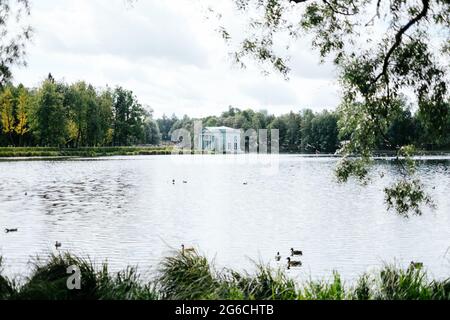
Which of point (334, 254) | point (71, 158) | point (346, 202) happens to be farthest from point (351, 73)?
point (71, 158)

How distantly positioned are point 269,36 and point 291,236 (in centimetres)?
899

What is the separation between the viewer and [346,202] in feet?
94.8

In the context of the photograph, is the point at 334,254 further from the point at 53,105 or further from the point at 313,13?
the point at 53,105

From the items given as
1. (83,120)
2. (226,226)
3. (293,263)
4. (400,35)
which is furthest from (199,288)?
(83,120)

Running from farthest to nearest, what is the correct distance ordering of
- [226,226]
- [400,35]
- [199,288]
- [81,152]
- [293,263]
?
[81,152] → [226,226] → [293,263] → [400,35] → [199,288]

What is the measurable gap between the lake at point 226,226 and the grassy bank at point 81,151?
36616mm

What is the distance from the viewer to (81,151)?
8144cm

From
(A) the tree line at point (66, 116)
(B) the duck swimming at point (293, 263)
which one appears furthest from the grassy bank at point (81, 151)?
(B) the duck swimming at point (293, 263)

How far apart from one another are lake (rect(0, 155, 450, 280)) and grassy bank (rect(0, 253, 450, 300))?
209 centimetres

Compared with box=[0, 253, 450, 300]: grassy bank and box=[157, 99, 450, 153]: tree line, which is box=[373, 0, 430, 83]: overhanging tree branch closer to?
box=[157, 99, 450, 153]: tree line

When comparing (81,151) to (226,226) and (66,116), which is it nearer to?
(66,116)

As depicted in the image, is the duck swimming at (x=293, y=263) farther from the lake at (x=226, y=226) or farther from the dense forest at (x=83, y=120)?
the dense forest at (x=83, y=120)

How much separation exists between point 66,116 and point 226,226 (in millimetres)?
57839

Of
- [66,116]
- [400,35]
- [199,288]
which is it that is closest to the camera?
[199,288]
